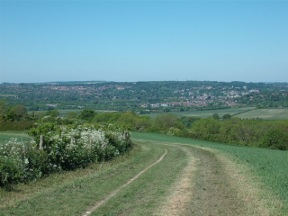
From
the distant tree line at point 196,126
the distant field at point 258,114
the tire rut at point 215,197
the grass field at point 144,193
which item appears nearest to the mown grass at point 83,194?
the grass field at point 144,193

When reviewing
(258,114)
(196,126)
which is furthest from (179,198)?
(258,114)

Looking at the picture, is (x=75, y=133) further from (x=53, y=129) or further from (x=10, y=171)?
(x=10, y=171)

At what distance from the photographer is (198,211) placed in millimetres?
11680

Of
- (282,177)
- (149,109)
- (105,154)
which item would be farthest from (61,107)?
(282,177)

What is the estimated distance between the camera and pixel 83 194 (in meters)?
14.2

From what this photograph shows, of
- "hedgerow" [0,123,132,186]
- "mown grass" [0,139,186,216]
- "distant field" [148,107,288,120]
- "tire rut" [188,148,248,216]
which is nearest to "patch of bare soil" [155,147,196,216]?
"tire rut" [188,148,248,216]

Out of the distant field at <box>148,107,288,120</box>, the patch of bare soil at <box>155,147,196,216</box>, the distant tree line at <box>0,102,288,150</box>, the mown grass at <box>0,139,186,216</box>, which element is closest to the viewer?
the patch of bare soil at <box>155,147,196,216</box>

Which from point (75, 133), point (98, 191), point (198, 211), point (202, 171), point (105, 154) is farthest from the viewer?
point (105, 154)

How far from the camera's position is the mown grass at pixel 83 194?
11886 millimetres

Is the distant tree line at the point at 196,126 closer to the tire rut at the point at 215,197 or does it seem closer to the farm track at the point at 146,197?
the farm track at the point at 146,197

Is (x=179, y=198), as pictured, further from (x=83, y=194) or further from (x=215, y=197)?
(x=83, y=194)

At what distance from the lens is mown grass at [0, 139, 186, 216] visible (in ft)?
39.0

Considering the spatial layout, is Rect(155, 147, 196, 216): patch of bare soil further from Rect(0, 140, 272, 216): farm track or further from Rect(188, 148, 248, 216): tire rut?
Rect(188, 148, 248, 216): tire rut

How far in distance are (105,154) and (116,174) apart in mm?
7413
